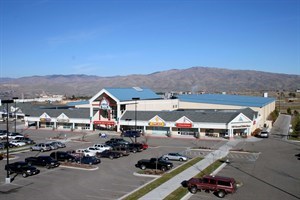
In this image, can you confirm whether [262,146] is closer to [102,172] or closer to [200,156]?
[200,156]

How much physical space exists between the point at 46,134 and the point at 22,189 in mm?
42283

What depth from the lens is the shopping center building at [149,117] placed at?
62.7m

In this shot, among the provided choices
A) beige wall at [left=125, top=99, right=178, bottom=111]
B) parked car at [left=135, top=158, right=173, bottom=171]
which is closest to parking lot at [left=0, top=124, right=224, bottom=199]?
parked car at [left=135, top=158, right=173, bottom=171]

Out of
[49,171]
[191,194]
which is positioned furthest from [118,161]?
[191,194]

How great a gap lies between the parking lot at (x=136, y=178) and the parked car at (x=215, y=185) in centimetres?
50

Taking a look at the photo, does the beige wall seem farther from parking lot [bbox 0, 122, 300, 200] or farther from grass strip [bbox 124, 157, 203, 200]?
grass strip [bbox 124, 157, 203, 200]

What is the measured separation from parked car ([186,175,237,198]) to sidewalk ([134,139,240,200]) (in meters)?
1.75

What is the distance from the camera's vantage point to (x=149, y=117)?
68500 millimetres

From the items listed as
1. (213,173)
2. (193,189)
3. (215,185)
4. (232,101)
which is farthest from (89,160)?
(232,101)

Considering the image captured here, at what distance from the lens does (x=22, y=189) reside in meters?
29.9

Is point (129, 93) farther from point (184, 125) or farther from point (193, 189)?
point (193, 189)

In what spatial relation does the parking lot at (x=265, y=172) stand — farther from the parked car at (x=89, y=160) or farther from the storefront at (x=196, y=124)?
the parked car at (x=89, y=160)

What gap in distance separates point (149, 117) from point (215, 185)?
4096 cm

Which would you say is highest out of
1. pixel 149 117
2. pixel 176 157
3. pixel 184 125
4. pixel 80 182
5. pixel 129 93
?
pixel 129 93
